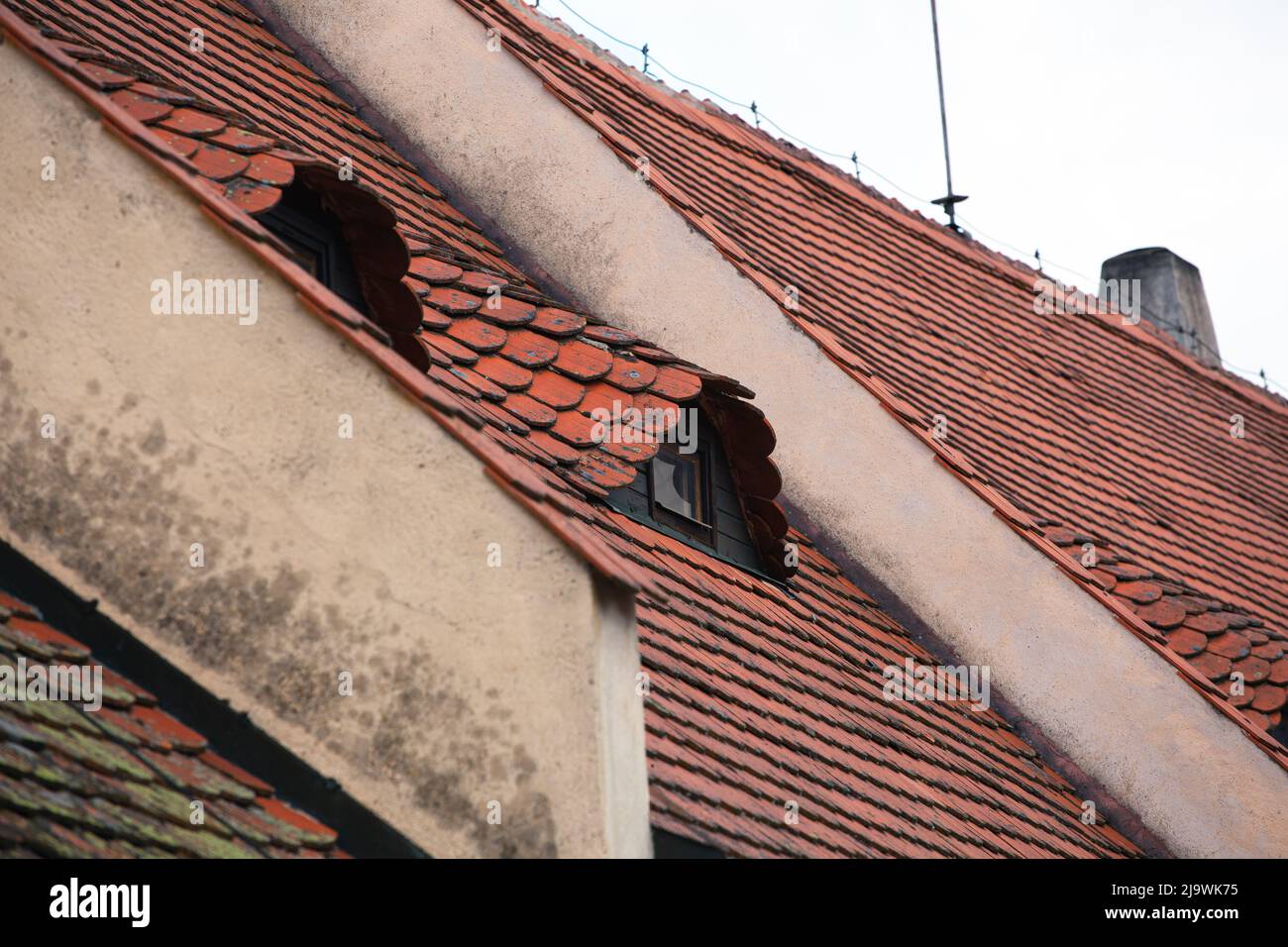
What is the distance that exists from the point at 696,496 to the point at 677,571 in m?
0.81

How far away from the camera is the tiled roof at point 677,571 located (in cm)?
536

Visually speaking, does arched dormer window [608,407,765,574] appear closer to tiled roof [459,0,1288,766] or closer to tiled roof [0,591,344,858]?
tiled roof [459,0,1288,766]

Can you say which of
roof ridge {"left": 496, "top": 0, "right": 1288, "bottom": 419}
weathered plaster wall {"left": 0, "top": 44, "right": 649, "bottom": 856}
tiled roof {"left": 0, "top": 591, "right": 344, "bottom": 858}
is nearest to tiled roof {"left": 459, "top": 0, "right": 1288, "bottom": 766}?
roof ridge {"left": 496, "top": 0, "right": 1288, "bottom": 419}

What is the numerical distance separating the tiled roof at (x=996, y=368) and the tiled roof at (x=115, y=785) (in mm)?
4783

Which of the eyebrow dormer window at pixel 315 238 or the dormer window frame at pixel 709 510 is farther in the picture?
the dormer window frame at pixel 709 510

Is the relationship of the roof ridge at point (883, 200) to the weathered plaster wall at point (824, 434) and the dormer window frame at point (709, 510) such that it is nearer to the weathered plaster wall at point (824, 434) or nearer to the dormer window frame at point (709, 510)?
the weathered plaster wall at point (824, 434)

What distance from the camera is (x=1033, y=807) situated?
26.7 feet

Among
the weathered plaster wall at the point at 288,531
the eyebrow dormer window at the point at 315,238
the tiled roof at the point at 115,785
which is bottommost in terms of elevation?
the tiled roof at the point at 115,785

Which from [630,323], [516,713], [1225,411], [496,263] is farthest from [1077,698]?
[1225,411]

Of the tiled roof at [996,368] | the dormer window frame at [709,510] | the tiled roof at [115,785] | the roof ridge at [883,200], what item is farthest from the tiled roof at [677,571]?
the roof ridge at [883,200]

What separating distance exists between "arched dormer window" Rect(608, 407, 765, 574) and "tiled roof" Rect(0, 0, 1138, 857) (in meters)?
0.10

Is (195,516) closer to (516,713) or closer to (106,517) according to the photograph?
(106,517)

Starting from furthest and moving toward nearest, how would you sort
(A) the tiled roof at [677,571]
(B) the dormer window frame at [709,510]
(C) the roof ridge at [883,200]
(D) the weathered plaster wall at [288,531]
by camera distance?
(C) the roof ridge at [883,200] → (B) the dormer window frame at [709,510] → (A) the tiled roof at [677,571] → (D) the weathered plaster wall at [288,531]

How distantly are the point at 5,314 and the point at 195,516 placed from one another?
2.78 ft
